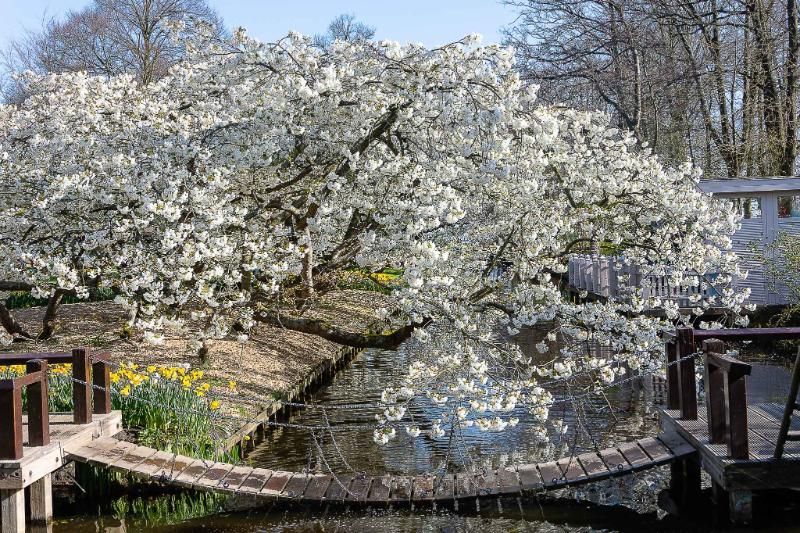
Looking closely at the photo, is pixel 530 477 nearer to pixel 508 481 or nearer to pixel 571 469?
pixel 508 481

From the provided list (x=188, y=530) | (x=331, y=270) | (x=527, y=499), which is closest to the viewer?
(x=188, y=530)

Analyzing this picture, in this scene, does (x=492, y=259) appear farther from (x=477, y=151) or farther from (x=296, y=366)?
(x=296, y=366)

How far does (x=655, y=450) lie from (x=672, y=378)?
84 centimetres

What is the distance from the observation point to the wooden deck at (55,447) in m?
6.48

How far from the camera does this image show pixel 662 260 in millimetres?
9797

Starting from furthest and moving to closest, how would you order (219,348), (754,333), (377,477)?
(219,348) < (377,477) < (754,333)

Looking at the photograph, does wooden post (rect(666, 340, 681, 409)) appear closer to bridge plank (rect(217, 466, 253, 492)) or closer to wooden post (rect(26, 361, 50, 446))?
bridge plank (rect(217, 466, 253, 492))

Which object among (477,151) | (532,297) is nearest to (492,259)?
(532,297)

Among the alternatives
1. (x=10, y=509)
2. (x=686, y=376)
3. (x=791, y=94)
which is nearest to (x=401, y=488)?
(x=686, y=376)

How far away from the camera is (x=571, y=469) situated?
24.3ft

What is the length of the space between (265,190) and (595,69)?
54.2 feet

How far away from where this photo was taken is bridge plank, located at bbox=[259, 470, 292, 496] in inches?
285

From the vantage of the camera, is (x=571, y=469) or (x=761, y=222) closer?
(x=571, y=469)

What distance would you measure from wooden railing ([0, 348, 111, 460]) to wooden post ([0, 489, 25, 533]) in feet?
1.03
